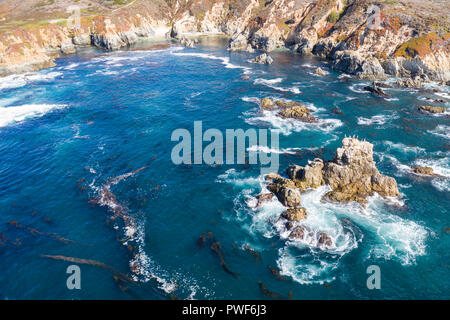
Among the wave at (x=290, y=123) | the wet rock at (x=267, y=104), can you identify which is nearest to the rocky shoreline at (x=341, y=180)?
the wave at (x=290, y=123)

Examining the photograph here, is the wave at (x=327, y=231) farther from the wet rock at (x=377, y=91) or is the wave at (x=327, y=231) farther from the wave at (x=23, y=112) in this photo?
the wave at (x=23, y=112)

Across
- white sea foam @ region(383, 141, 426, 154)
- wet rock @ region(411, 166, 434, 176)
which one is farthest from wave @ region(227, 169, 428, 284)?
white sea foam @ region(383, 141, 426, 154)

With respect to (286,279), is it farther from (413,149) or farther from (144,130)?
(144,130)

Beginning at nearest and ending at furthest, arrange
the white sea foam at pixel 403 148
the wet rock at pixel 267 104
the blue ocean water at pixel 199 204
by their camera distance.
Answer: the blue ocean water at pixel 199 204
the white sea foam at pixel 403 148
the wet rock at pixel 267 104

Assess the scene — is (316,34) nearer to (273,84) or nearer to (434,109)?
(273,84)

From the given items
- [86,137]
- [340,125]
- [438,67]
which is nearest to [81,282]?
[86,137]

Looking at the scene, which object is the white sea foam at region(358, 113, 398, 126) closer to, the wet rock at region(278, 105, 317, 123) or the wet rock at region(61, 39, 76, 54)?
the wet rock at region(278, 105, 317, 123)
